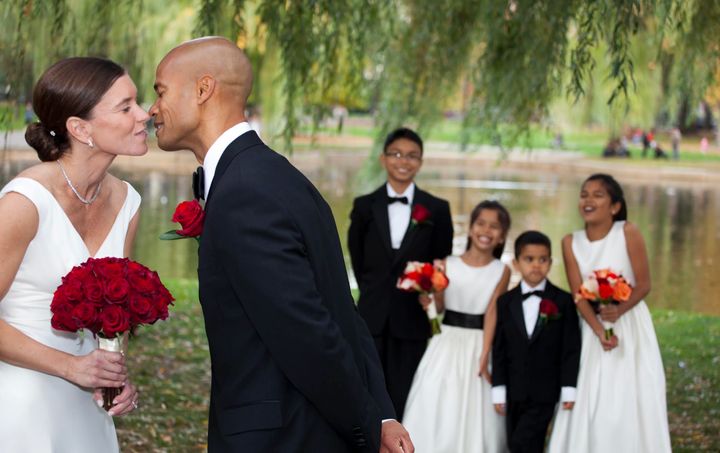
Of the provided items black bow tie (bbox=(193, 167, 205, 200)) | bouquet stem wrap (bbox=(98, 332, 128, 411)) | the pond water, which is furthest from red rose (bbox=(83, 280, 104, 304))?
the pond water

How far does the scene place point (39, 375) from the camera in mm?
3643

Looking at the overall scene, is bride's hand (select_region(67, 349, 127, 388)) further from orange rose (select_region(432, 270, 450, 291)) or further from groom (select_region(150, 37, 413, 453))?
orange rose (select_region(432, 270, 450, 291))

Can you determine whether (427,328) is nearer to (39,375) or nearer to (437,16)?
(437,16)

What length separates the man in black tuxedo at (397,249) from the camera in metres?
6.97

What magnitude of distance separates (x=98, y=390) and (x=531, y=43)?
5.12m

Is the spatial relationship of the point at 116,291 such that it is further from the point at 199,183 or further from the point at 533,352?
the point at 533,352

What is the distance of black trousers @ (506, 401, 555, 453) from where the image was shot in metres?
6.31

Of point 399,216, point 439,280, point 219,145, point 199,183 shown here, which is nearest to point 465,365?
point 439,280

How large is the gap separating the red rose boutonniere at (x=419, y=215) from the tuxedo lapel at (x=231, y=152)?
387 centimetres

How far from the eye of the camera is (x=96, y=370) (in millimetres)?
3523

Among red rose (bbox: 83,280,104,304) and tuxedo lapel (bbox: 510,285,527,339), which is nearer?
red rose (bbox: 83,280,104,304)

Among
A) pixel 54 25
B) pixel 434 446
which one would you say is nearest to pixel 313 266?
pixel 434 446

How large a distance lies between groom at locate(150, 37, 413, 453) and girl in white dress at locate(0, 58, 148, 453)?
63 centimetres

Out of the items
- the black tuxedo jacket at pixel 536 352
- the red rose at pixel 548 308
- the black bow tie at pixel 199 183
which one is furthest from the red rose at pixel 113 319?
the black tuxedo jacket at pixel 536 352
